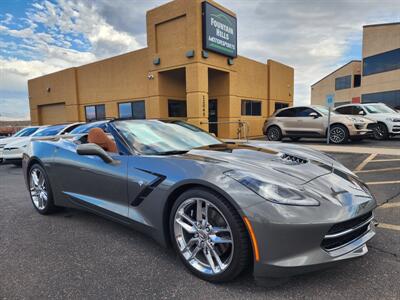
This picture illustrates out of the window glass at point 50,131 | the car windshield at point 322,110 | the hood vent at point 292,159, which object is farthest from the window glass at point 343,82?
the hood vent at point 292,159

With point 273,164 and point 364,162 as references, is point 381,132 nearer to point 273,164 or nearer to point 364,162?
point 364,162

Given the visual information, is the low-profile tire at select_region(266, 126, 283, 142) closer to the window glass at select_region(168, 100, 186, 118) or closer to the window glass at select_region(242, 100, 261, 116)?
the window glass at select_region(242, 100, 261, 116)

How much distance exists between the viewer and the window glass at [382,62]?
93.6 feet

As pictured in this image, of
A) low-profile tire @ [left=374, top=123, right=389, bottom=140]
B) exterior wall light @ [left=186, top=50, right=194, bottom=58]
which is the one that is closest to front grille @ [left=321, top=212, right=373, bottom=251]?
exterior wall light @ [left=186, top=50, right=194, bottom=58]

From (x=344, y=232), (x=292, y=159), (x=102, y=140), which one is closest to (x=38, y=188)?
(x=102, y=140)

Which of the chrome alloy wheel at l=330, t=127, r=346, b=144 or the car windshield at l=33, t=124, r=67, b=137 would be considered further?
the chrome alloy wheel at l=330, t=127, r=346, b=144

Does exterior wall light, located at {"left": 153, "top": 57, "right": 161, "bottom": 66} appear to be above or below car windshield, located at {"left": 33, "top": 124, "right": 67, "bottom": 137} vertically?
above

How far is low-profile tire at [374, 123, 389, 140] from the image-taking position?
1191 centimetres

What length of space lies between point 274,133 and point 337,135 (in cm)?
270

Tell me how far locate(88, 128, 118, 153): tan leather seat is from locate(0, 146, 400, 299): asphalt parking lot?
0.98 m

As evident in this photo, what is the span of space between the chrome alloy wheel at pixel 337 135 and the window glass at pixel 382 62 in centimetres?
2422

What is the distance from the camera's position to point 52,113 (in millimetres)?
22938

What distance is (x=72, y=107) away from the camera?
2033cm

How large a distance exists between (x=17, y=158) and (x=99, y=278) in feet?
27.3
